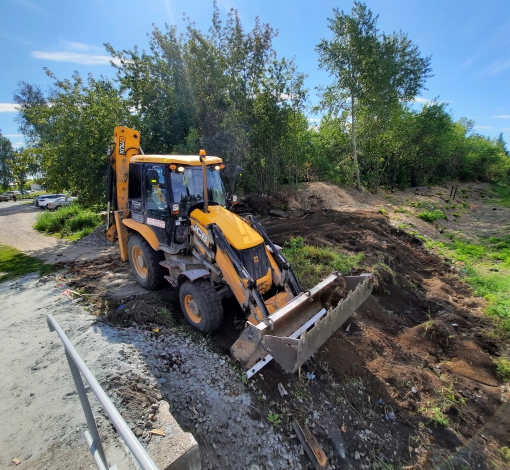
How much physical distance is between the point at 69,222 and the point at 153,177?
35.6 feet

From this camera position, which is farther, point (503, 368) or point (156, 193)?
point (156, 193)

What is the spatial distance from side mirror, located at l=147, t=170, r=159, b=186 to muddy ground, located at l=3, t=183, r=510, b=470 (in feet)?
6.97

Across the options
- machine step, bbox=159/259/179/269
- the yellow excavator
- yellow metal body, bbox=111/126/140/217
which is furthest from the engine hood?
yellow metal body, bbox=111/126/140/217

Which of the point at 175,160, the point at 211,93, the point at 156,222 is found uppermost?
the point at 211,93

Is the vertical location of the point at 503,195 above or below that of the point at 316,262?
above

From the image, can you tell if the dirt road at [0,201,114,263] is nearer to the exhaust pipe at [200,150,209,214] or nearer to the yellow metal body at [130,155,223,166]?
the yellow metal body at [130,155,223,166]

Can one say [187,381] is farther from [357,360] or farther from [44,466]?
[357,360]

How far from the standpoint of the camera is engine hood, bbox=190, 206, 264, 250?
4383 millimetres

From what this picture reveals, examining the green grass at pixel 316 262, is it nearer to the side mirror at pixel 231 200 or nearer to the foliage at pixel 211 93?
the side mirror at pixel 231 200

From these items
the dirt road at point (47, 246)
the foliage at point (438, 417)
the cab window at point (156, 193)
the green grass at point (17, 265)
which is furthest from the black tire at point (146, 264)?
the foliage at point (438, 417)

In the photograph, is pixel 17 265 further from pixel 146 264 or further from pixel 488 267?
pixel 488 267

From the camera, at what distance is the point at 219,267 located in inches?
174

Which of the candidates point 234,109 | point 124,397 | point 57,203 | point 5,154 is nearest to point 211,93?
point 234,109

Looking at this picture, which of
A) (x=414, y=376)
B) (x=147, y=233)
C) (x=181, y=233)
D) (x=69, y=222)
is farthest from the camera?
(x=69, y=222)
